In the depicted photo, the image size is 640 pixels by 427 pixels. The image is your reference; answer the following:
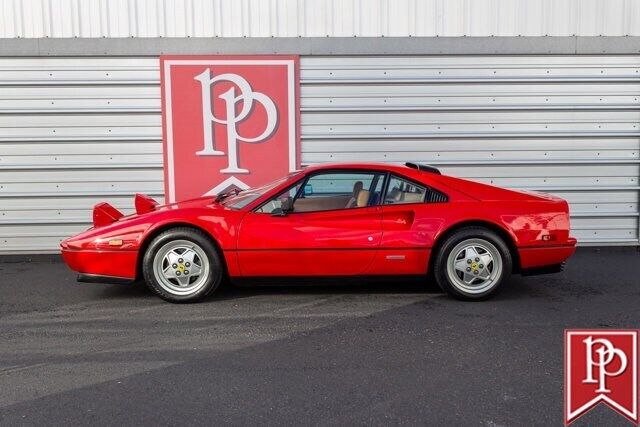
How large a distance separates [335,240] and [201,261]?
3.94 ft

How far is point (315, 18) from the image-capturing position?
742 centimetres

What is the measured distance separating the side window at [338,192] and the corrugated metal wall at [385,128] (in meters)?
2.45

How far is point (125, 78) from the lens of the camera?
7.39 m

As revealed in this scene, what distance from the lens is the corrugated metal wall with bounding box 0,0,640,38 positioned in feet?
23.9

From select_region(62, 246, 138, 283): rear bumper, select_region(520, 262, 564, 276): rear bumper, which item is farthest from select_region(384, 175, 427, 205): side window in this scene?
select_region(62, 246, 138, 283): rear bumper

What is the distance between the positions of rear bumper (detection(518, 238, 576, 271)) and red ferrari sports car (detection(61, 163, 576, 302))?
10 mm

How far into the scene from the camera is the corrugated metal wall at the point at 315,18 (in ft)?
23.9

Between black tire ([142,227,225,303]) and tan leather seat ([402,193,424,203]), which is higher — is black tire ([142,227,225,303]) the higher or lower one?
the lower one

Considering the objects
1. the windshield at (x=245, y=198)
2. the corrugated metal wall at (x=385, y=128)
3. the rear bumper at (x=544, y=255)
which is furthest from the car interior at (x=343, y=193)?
the corrugated metal wall at (x=385, y=128)

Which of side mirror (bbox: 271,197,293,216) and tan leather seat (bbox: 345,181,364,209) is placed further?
tan leather seat (bbox: 345,181,364,209)

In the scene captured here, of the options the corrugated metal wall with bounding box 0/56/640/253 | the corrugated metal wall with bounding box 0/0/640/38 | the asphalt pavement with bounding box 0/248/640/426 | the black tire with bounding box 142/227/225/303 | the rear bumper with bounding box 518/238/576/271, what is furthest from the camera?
the corrugated metal wall with bounding box 0/56/640/253

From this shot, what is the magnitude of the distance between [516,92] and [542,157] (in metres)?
0.95

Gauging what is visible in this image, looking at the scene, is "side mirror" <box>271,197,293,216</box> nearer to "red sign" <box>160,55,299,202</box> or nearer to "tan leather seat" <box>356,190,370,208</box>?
"tan leather seat" <box>356,190,370,208</box>

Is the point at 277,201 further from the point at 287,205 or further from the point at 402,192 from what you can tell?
the point at 402,192
